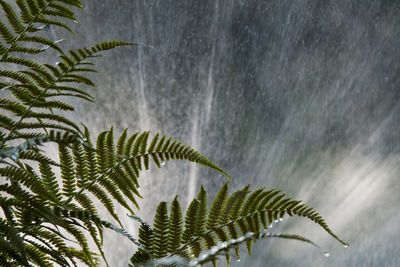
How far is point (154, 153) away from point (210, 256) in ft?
1.57

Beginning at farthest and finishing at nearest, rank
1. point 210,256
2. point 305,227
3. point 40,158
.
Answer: point 305,227, point 40,158, point 210,256

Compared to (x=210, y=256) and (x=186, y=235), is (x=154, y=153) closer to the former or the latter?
(x=186, y=235)

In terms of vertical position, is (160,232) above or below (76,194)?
below

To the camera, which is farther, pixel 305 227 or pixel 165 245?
pixel 305 227

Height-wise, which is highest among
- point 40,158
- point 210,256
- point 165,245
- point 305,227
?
point 305,227

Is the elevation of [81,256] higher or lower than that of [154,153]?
lower

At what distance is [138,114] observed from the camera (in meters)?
11.7

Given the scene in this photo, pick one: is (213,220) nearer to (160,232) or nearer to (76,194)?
(160,232)

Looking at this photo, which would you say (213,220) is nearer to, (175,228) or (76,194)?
(175,228)

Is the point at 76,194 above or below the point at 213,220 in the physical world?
above

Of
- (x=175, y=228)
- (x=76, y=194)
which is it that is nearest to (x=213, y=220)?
(x=175, y=228)

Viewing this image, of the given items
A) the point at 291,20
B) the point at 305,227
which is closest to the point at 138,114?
the point at 291,20

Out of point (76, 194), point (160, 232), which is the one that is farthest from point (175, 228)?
point (76, 194)

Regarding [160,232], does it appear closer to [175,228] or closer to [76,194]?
[175,228]
